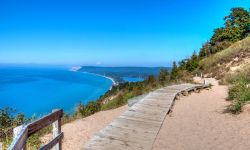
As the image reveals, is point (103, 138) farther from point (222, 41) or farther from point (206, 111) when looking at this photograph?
point (222, 41)

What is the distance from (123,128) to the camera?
7.04 meters

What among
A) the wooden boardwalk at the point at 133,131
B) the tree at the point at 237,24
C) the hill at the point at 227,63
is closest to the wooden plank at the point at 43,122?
the wooden boardwalk at the point at 133,131

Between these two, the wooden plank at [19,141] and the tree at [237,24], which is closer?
the wooden plank at [19,141]

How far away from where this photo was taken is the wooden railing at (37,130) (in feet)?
9.28

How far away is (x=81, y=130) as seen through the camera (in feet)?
29.2

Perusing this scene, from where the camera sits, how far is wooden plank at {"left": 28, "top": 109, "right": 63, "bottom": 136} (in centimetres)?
359

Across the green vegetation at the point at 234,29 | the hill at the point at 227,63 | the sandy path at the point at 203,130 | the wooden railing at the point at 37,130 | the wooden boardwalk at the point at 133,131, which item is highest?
the green vegetation at the point at 234,29

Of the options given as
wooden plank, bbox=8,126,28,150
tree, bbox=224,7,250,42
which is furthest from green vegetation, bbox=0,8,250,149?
wooden plank, bbox=8,126,28,150

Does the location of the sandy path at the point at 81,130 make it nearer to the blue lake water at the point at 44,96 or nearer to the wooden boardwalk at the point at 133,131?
the wooden boardwalk at the point at 133,131

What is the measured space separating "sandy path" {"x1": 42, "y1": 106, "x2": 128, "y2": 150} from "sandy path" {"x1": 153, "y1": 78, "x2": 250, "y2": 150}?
2.27m

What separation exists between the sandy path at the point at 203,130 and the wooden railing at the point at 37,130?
2636mm

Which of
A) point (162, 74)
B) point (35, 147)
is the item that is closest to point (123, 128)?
point (35, 147)

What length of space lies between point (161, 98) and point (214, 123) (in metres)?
3.59

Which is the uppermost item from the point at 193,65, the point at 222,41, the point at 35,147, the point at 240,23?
the point at 240,23
